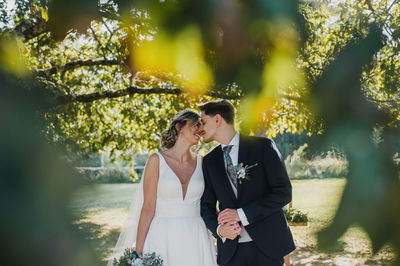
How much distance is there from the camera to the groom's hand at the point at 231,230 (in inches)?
86.4

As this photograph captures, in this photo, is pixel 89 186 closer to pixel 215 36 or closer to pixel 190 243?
pixel 215 36

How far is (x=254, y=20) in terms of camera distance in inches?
33.9

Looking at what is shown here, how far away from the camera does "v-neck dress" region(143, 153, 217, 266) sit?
2.81m

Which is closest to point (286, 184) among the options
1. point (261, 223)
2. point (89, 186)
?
point (261, 223)

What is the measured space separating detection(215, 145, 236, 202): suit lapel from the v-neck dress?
500 mm

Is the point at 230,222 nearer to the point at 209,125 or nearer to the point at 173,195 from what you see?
the point at 209,125

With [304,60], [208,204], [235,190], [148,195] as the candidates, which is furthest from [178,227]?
[304,60]

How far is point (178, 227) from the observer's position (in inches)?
113

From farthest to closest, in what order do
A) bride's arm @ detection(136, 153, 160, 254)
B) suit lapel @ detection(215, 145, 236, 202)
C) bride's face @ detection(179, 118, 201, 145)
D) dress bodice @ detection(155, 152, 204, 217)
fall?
bride's face @ detection(179, 118, 201, 145)
dress bodice @ detection(155, 152, 204, 217)
bride's arm @ detection(136, 153, 160, 254)
suit lapel @ detection(215, 145, 236, 202)

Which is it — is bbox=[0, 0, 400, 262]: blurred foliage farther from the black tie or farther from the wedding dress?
the wedding dress

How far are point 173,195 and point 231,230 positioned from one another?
84 cm

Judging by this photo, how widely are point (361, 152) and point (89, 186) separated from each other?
1.81ft

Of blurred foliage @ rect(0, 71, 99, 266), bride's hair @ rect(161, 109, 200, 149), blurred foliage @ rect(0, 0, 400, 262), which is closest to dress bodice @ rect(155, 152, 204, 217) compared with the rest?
bride's hair @ rect(161, 109, 200, 149)

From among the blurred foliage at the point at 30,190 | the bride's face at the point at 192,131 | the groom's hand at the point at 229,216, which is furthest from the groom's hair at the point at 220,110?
the blurred foliage at the point at 30,190
